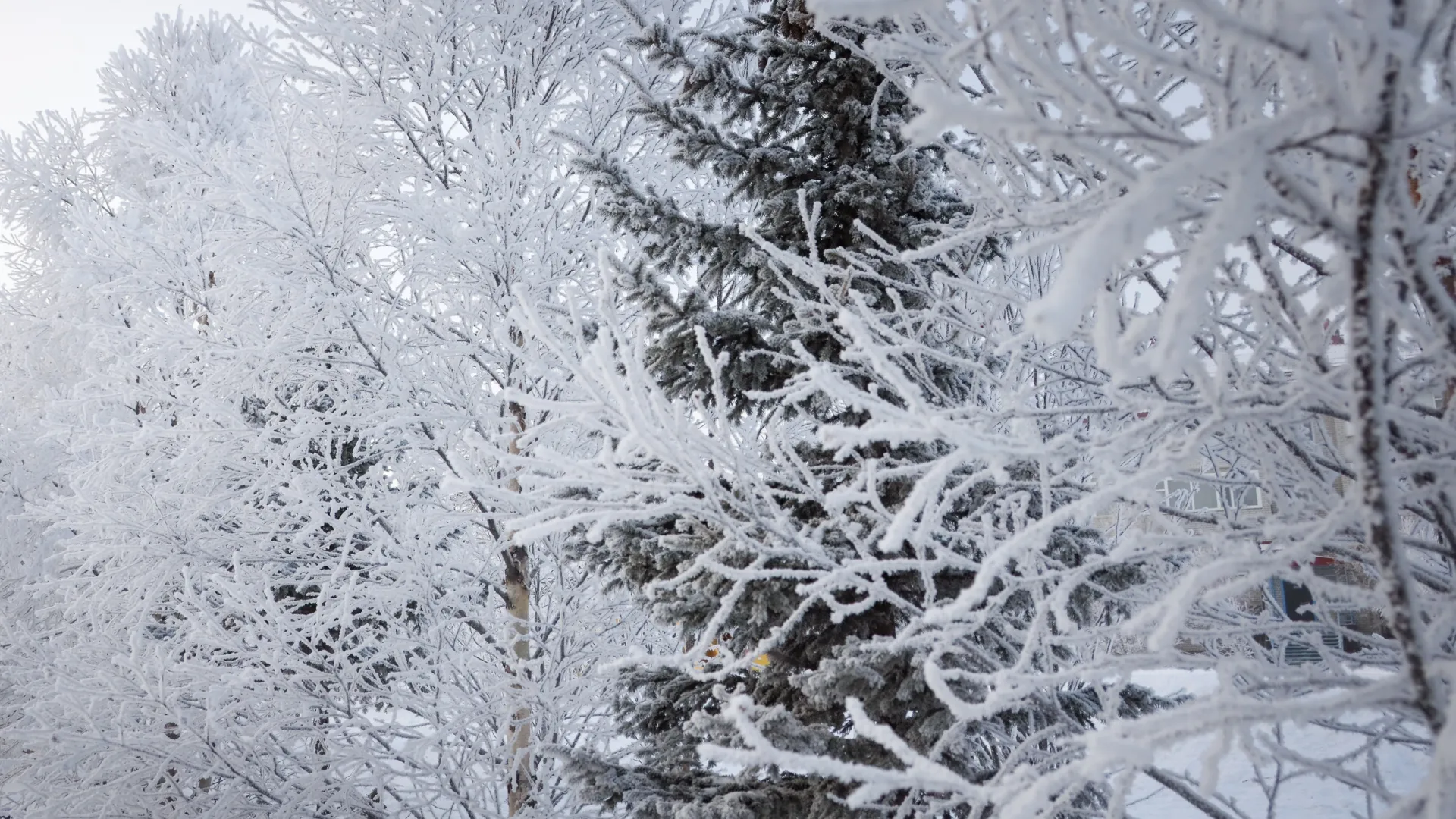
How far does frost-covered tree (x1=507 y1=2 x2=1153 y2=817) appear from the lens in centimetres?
246

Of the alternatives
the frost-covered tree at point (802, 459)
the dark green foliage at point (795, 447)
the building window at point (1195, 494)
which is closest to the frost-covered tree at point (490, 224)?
the frost-covered tree at point (802, 459)

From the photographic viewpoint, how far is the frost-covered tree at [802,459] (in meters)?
2.46

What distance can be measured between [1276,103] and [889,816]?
2756mm

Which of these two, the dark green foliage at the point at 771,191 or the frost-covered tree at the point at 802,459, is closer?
the frost-covered tree at the point at 802,459

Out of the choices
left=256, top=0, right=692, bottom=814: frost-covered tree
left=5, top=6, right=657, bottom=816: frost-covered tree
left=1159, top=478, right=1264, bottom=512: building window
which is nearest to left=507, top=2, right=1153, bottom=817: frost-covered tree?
left=1159, top=478, right=1264, bottom=512: building window

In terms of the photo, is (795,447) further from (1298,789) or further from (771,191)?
(1298,789)

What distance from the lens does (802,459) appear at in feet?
11.0

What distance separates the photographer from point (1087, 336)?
1847 mm

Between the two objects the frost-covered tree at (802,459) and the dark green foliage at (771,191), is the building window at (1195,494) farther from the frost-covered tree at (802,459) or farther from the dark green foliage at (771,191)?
the dark green foliage at (771,191)

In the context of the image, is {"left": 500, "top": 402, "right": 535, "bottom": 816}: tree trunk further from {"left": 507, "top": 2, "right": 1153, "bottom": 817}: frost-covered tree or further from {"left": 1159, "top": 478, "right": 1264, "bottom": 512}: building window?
{"left": 1159, "top": 478, "right": 1264, "bottom": 512}: building window

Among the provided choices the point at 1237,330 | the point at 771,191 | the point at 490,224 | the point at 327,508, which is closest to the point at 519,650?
the point at 327,508

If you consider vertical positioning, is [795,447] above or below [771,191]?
below

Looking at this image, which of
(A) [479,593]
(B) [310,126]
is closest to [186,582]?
(A) [479,593]

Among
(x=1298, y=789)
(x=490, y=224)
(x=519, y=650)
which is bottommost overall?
(x=1298, y=789)
